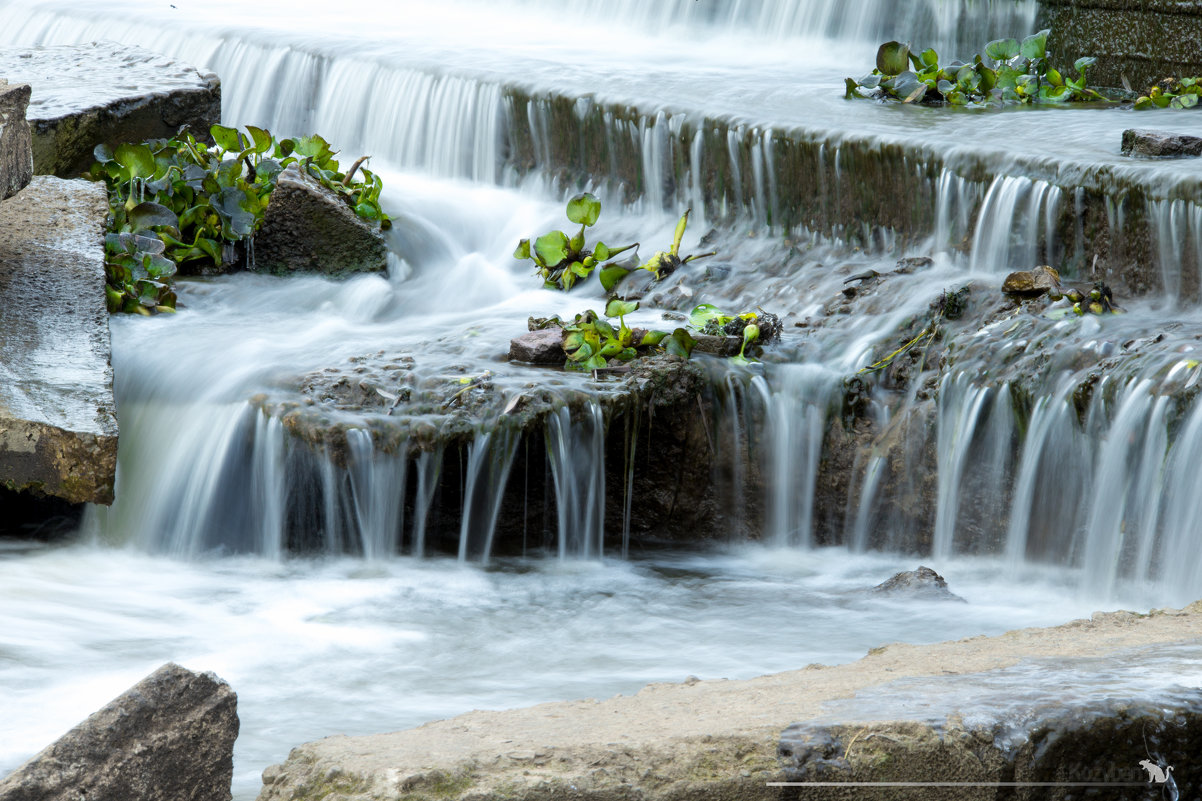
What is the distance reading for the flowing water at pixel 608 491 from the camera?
348 cm

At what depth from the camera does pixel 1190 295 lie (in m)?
4.45

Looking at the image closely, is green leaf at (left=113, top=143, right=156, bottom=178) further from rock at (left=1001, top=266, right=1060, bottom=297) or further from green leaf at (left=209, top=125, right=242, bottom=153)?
rock at (left=1001, top=266, right=1060, bottom=297)

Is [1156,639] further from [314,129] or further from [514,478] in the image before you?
[314,129]

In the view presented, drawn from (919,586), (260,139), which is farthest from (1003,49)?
(919,586)

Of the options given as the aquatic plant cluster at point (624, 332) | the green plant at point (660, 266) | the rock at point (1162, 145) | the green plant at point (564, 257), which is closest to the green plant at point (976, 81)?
the rock at point (1162, 145)

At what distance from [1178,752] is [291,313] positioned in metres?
4.28

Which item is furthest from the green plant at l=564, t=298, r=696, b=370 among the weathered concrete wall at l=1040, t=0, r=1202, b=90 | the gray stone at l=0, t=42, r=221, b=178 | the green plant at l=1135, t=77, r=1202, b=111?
the weathered concrete wall at l=1040, t=0, r=1202, b=90

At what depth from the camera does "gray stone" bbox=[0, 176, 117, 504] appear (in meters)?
3.36

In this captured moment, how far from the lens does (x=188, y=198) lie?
19.1ft

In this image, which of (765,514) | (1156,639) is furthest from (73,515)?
(1156,639)

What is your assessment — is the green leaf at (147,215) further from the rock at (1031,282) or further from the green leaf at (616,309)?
the rock at (1031,282)

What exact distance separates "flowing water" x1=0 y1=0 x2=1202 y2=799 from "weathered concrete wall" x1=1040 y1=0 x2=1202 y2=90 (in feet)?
2.85

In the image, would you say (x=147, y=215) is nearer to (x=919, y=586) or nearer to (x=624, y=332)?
(x=624, y=332)

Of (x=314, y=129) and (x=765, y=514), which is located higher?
(x=314, y=129)
